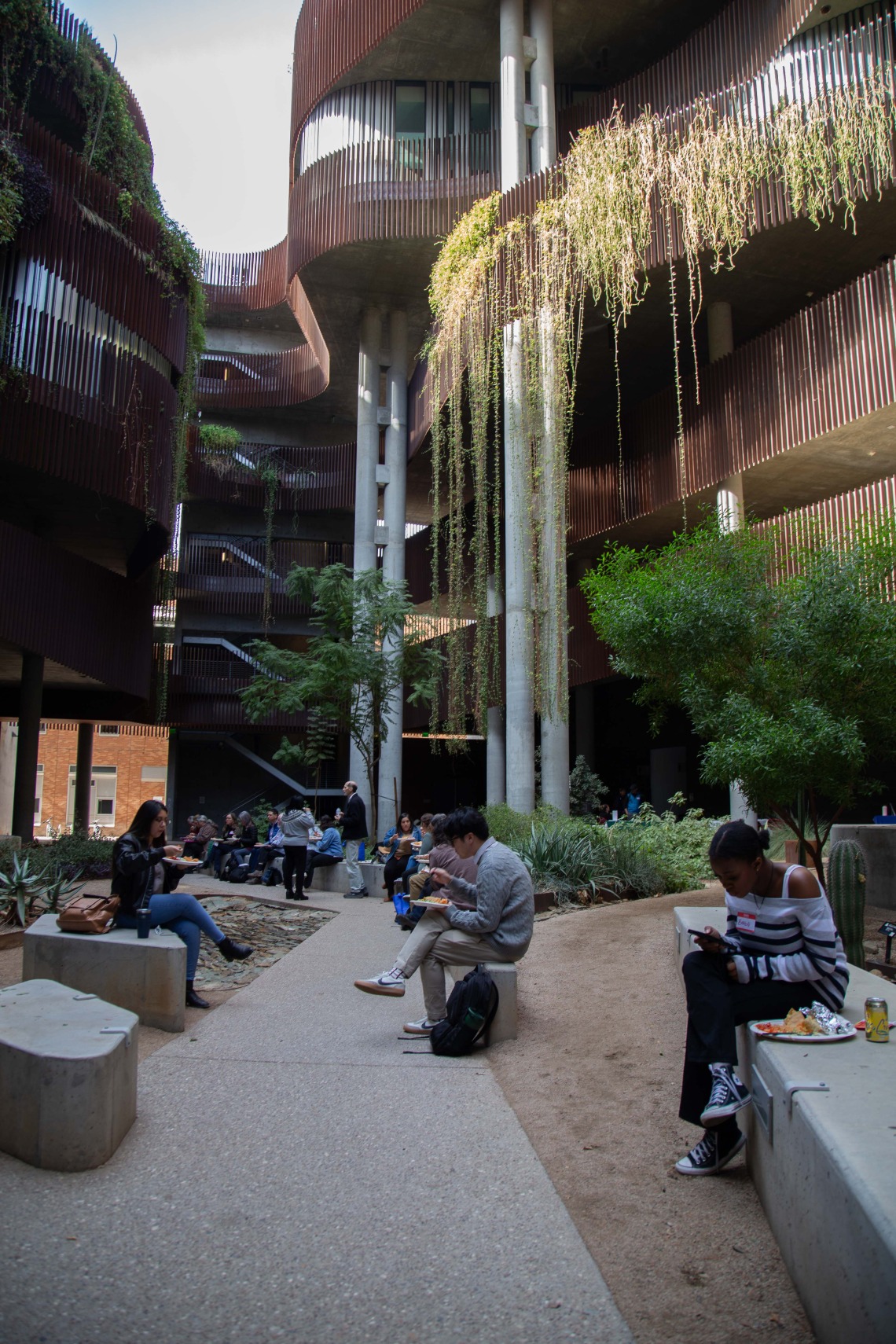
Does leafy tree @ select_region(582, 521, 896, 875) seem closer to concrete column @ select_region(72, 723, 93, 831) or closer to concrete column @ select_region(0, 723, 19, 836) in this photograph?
concrete column @ select_region(72, 723, 93, 831)

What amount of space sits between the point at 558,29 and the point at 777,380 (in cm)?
1027

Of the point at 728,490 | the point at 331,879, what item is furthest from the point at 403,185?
the point at 331,879

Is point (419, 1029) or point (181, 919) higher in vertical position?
Result: point (181, 919)

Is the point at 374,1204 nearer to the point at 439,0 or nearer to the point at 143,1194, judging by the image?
the point at 143,1194

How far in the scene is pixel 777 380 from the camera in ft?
49.4

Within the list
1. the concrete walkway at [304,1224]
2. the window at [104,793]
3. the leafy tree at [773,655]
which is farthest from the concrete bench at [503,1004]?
the window at [104,793]

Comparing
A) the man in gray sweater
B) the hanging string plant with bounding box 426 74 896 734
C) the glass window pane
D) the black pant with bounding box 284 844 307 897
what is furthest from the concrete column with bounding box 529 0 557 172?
the man in gray sweater

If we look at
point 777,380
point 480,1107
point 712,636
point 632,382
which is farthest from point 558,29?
point 480,1107

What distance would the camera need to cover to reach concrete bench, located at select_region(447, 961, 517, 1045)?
560 centimetres

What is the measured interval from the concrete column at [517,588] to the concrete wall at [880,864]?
683cm

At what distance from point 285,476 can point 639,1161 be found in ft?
103

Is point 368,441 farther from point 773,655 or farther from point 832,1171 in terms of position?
point 832,1171

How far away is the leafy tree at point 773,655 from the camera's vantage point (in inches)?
290

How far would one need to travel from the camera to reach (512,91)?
61.8 ft
